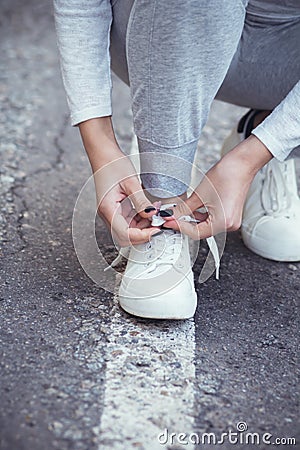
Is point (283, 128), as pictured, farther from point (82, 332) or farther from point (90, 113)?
point (82, 332)

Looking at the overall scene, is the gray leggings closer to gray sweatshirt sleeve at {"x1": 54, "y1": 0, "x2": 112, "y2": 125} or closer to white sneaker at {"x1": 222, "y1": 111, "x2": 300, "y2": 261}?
gray sweatshirt sleeve at {"x1": 54, "y1": 0, "x2": 112, "y2": 125}

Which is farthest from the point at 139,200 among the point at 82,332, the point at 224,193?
the point at 82,332

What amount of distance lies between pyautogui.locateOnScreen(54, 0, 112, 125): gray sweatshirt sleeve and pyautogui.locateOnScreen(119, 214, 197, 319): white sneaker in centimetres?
27

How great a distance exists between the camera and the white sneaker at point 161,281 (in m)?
1.26

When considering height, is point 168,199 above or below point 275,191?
above

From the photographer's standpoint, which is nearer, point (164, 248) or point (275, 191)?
point (164, 248)

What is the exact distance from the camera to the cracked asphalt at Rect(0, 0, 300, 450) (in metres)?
1.04

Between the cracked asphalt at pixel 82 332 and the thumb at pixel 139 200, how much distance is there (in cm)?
21

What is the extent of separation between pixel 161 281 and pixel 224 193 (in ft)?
0.65

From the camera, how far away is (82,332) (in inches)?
49.3

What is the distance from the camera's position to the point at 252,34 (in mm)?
1509

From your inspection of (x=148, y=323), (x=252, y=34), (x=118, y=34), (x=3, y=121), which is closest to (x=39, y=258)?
(x=148, y=323)

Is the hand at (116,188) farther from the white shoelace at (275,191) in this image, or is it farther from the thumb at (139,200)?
the white shoelace at (275,191)

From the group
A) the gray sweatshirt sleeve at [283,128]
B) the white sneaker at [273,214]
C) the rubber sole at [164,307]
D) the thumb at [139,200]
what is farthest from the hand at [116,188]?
the white sneaker at [273,214]
